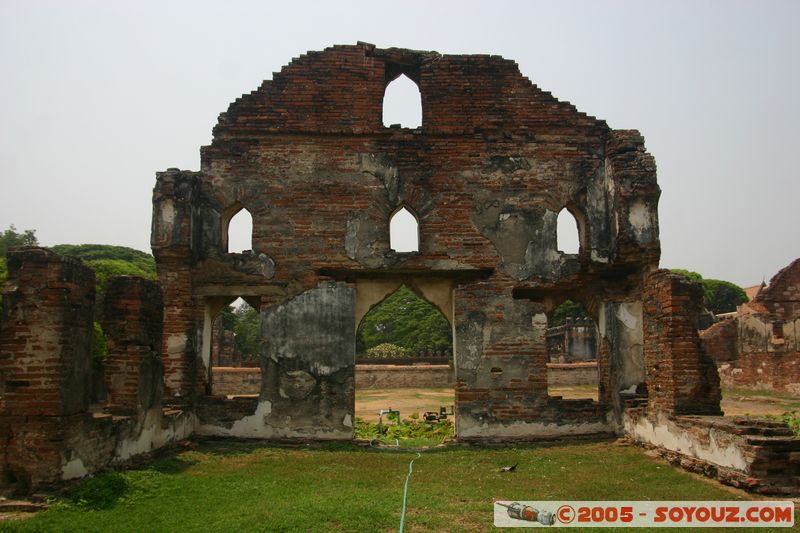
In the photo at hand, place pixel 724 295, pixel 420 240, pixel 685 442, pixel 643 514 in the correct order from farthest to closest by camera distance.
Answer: pixel 724 295
pixel 420 240
pixel 685 442
pixel 643 514

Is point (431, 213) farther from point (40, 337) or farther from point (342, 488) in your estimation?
point (40, 337)

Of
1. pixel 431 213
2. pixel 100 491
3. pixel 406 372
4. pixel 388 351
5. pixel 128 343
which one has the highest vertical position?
pixel 431 213

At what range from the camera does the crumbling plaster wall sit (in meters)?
→ 11.2

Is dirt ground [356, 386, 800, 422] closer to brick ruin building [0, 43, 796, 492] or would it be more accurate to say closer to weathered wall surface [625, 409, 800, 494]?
brick ruin building [0, 43, 796, 492]

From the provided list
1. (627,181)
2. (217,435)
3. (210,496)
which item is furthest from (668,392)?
Result: (217,435)

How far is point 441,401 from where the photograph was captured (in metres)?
22.0

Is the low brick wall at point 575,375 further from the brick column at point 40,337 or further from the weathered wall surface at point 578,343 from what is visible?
the brick column at point 40,337

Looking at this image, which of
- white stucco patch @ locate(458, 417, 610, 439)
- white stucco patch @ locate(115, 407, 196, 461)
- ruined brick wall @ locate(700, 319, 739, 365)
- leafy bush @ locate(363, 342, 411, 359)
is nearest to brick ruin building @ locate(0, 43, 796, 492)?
white stucco patch @ locate(458, 417, 610, 439)

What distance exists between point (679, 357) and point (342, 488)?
5.00 m

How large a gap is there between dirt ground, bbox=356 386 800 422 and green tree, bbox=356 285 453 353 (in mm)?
13736

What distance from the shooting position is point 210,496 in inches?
283

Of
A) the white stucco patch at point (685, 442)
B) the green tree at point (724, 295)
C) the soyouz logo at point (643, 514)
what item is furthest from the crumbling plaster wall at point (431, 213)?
the green tree at point (724, 295)

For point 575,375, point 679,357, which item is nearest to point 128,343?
point 679,357

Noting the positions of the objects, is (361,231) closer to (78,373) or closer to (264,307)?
(264,307)
